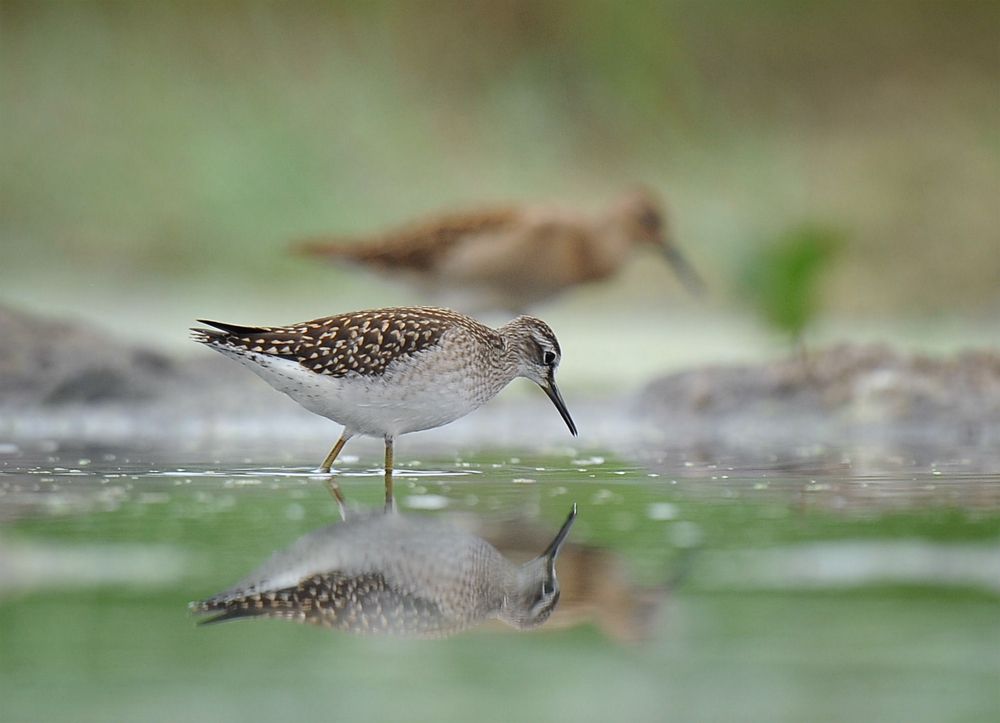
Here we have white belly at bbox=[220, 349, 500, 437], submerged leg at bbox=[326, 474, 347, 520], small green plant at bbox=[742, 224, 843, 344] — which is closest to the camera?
submerged leg at bbox=[326, 474, 347, 520]

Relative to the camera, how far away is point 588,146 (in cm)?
1445

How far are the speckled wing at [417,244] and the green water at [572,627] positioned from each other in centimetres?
471

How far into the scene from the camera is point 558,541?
4.26 m

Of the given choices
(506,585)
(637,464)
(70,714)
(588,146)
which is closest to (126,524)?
(506,585)

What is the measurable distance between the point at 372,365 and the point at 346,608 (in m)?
2.63

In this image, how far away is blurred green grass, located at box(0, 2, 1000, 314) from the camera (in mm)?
13875

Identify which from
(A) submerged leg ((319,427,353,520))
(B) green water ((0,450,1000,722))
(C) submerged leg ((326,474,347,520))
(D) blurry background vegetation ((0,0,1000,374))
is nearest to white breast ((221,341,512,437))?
(A) submerged leg ((319,427,353,520))

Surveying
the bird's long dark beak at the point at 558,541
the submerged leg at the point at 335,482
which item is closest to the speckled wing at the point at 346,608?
the bird's long dark beak at the point at 558,541

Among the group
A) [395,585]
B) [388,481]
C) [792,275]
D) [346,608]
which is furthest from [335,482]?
[792,275]

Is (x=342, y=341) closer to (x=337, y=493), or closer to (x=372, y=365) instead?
(x=372, y=365)

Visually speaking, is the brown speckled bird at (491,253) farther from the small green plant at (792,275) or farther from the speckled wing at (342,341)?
the speckled wing at (342,341)

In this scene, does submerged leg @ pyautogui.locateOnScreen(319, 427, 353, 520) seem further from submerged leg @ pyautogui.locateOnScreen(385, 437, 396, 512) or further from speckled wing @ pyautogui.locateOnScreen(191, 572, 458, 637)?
speckled wing @ pyautogui.locateOnScreen(191, 572, 458, 637)

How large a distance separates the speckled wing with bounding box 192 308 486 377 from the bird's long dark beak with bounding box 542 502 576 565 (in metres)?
1.37

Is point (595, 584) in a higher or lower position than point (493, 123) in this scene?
lower
